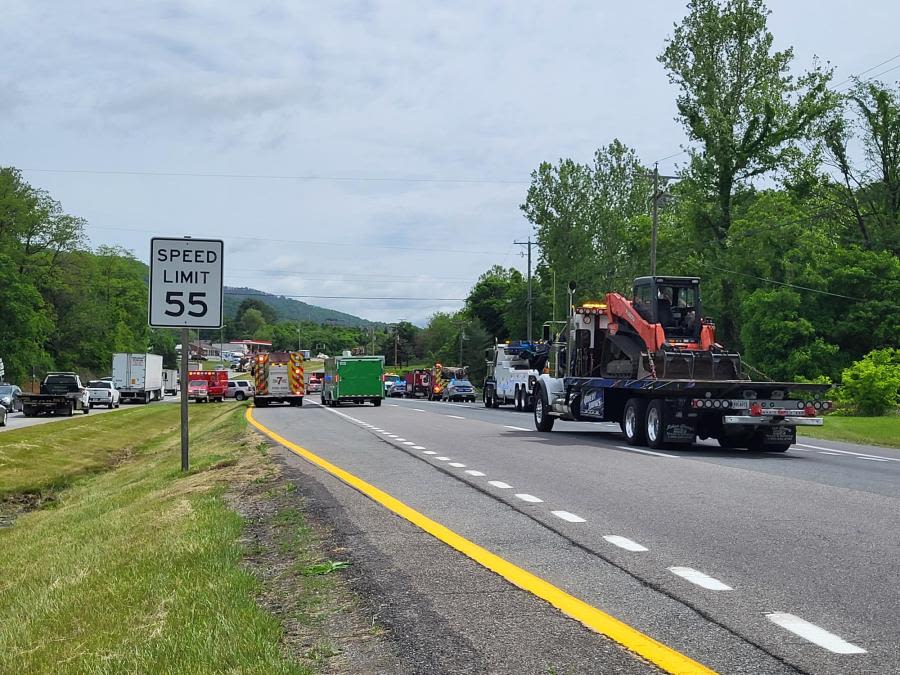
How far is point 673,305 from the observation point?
2334cm

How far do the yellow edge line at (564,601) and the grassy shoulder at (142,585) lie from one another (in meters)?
1.49

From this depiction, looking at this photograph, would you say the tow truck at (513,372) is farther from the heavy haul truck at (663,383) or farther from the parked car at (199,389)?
the parked car at (199,389)

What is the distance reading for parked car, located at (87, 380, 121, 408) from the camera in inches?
2494

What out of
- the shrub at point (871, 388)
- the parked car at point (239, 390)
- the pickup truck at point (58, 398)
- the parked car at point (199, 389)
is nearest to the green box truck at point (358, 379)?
the pickup truck at point (58, 398)

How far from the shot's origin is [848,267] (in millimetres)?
52906

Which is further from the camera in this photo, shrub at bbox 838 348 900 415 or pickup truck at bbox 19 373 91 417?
pickup truck at bbox 19 373 91 417

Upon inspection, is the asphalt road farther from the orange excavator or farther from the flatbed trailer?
the orange excavator

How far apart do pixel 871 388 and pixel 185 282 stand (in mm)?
26427

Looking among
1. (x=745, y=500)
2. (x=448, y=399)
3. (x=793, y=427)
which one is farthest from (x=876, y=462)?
(x=448, y=399)

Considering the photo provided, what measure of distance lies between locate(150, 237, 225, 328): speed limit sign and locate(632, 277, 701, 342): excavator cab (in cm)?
1071

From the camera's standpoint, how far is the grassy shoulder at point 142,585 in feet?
17.7

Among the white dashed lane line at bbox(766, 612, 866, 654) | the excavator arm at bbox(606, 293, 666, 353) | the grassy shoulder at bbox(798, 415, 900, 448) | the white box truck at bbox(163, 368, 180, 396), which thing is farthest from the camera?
the white box truck at bbox(163, 368, 180, 396)

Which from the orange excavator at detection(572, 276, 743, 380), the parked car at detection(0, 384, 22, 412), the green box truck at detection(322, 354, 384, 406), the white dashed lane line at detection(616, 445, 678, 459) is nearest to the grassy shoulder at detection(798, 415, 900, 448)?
the orange excavator at detection(572, 276, 743, 380)

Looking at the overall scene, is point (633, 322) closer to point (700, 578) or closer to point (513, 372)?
point (700, 578)
